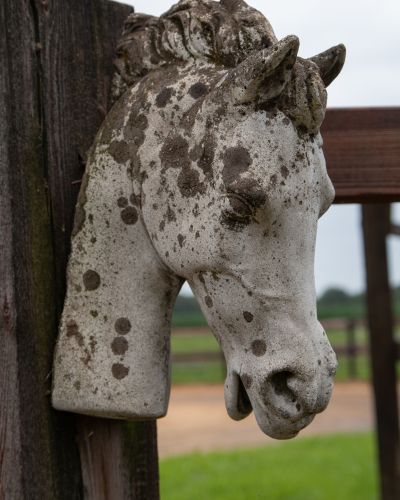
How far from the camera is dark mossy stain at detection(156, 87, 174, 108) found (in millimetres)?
1197

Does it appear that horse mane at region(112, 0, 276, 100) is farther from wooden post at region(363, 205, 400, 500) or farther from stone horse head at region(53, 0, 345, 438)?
wooden post at region(363, 205, 400, 500)

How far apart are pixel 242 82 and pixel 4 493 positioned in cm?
63

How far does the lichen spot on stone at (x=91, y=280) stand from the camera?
1.25 m

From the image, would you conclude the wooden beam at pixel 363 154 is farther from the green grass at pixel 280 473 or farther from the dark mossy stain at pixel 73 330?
the green grass at pixel 280 473

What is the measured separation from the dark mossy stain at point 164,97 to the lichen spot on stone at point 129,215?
15 cm

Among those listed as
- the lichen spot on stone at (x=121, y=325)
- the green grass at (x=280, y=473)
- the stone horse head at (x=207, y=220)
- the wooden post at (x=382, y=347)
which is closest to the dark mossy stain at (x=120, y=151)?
the stone horse head at (x=207, y=220)

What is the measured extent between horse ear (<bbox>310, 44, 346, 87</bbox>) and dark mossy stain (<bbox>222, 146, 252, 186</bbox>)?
6.7 inches

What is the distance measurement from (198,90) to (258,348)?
0.34 metres

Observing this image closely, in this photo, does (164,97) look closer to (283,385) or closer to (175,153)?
(175,153)

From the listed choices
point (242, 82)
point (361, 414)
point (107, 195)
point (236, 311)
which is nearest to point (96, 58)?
point (107, 195)

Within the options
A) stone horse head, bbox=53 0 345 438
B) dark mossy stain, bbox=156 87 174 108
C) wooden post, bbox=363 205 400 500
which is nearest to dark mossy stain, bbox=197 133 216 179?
stone horse head, bbox=53 0 345 438

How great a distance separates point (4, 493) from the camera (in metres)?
1.22

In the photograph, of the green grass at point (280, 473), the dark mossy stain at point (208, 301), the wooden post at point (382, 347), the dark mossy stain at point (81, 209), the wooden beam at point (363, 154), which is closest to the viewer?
the dark mossy stain at point (208, 301)

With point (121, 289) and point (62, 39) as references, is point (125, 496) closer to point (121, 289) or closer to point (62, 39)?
point (121, 289)
